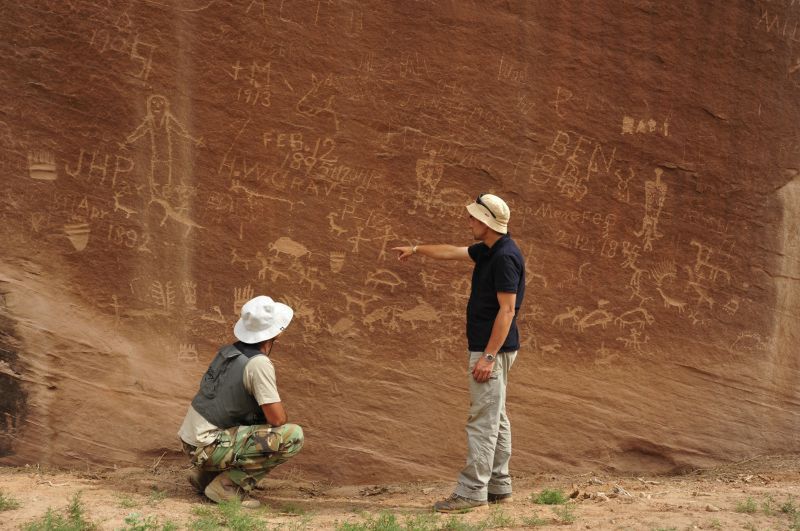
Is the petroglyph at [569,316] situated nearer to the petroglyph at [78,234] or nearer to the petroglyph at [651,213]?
the petroglyph at [651,213]

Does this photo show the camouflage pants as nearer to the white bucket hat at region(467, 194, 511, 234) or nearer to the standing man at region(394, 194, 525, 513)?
the standing man at region(394, 194, 525, 513)

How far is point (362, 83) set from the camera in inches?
194

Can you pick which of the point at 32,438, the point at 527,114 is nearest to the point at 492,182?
the point at 527,114

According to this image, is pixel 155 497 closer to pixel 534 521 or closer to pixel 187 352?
pixel 187 352

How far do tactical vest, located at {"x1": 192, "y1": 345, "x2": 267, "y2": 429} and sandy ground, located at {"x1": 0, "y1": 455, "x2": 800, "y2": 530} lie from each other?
41cm

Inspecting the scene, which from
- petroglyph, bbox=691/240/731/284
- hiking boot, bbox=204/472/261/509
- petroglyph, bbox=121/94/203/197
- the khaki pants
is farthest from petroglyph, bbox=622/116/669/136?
hiking boot, bbox=204/472/261/509

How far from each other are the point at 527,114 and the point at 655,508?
234cm

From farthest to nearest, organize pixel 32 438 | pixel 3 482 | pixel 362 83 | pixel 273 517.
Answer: pixel 362 83
pixel 32 438
pixel 3 482
pixel 273 517

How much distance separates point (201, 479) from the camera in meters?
4.14

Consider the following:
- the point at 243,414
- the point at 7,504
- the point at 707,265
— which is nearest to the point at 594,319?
the point at 707,265

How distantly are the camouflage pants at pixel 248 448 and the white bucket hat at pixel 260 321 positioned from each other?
42cm

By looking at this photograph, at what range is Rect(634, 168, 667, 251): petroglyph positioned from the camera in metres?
5.16

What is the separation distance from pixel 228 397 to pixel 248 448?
251 mm

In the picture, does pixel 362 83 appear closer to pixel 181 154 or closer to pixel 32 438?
pixel 181 154
